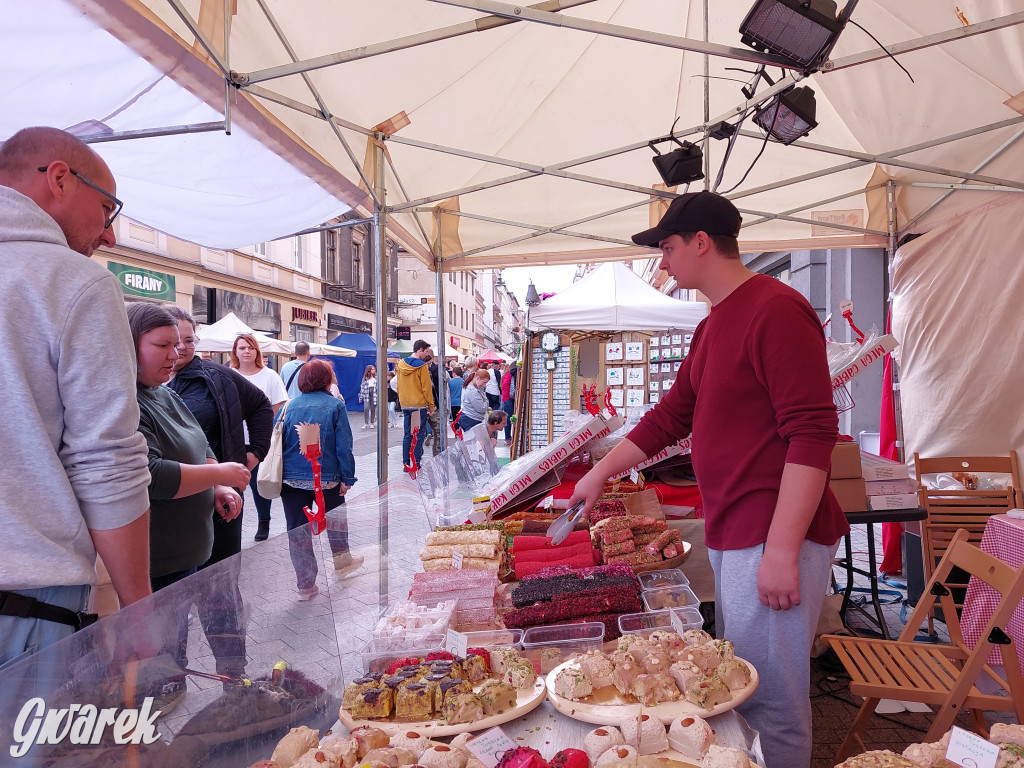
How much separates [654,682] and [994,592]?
243 cm

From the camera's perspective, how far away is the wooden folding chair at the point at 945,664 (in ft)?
6.97

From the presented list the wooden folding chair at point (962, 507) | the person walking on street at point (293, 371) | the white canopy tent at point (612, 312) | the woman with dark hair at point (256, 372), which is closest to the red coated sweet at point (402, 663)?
the wooden folding chair at point (962, 507)

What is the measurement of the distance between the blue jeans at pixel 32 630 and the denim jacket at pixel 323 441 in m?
3.67

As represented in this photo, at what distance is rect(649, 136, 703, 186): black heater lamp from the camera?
4.52 m

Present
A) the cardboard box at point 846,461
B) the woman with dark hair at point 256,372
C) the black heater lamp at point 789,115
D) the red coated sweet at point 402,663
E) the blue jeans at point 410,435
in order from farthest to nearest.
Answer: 1. the blue jeans at point 410,435
2. the woman with dark hair at point 256,372
3. the black heater lamp at point 789,115
4. the cardboard box at point 846,461
5. the red coated sweet at point 402,663

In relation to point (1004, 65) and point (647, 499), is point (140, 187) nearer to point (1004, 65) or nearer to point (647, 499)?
point (647, 499)

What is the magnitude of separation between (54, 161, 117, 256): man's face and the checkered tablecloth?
3.73 metres

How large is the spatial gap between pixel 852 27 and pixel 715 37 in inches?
35.9

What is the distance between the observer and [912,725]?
317cm

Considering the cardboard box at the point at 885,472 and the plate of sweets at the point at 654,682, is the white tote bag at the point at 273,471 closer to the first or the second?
the plate of sweets at the point at 654,682

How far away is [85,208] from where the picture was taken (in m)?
1.53

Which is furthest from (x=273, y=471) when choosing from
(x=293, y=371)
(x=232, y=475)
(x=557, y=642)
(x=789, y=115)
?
(x=789, y=115)

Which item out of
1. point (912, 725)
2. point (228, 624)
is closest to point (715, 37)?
point (912, 725)

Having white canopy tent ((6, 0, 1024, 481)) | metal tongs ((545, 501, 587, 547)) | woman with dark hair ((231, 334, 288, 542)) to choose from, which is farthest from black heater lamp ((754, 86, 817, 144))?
woman with dark hair ((231, 334, 288, 542))
